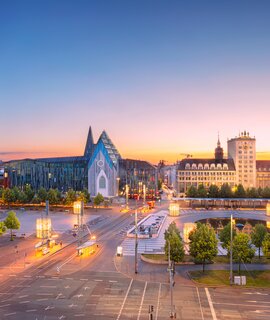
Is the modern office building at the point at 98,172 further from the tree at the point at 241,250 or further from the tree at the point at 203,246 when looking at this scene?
the tree at the point at 241,250

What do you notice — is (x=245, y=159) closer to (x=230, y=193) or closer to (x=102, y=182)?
(x=230, y=193)

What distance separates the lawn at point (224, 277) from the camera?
4726cm

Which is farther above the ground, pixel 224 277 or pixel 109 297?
pixel 224 277

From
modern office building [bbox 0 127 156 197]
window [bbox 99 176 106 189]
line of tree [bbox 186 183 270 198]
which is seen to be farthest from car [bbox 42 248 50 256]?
window [bbox 99 176 106 189]

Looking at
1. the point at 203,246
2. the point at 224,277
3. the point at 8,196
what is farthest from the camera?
the point at 8,196

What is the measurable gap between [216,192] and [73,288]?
379 ft

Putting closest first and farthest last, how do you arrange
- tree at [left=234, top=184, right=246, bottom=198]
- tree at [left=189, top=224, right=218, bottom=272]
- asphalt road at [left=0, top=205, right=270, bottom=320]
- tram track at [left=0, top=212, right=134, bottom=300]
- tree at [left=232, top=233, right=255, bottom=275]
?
asphalt road at [left=0, top=205, right=270, bottom=320] → tram track at [left=0, top=212, right=134, bottom=300] → tree at [left=232, top=233, right=255, bottom=275] → tree at [left=189, top=224, right=218, bottom=272] → tree at [left=234, top=184, right=246, bottom=198]

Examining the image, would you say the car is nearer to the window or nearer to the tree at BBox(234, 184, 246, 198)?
the tree at BBox(234, 184, 246, 198)

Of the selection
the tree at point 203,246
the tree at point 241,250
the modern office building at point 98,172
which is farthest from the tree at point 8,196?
the tree at point 241,250

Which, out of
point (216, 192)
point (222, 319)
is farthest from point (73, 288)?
point (216, 192)

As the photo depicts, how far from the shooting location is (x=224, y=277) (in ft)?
163

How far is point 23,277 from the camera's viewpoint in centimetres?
5009

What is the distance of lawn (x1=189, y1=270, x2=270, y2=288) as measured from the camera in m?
47.3

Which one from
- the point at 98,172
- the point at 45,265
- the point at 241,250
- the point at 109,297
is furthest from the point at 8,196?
the point at 241,250
